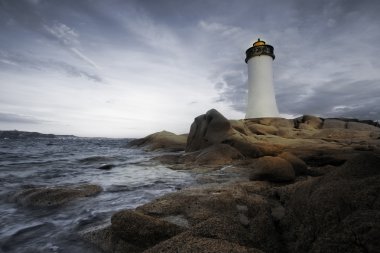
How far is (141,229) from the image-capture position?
8.97 feet

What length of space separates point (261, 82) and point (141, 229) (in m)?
19.9

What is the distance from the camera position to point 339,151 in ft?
28.3

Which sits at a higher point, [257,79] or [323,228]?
[257,79]

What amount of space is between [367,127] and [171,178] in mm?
18718

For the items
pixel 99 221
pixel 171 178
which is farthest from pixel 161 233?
pixel 171 178

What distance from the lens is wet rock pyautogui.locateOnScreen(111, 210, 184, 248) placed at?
2711 millimetres

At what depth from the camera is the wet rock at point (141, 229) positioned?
271 centimetres

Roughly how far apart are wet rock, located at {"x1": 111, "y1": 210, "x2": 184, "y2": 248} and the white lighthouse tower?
61.8ft

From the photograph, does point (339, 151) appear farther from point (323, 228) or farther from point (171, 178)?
point (323, 228)

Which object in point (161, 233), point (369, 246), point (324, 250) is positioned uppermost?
point (369, 246)

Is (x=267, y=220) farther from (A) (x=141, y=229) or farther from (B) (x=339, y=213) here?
(A) (x=141, y=229)

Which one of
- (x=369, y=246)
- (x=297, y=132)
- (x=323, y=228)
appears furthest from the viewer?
(x=297, y=132)

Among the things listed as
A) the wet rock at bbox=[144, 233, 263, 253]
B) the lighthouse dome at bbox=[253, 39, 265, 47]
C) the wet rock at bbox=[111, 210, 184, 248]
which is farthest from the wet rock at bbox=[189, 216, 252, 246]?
the lighthouse dome at bbox=[253, 39, 265, 47]

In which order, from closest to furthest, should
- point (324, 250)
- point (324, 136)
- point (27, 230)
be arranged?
point (324, 250) < point (27, 230) < point (324, 136)
